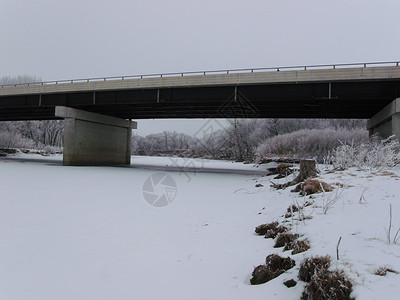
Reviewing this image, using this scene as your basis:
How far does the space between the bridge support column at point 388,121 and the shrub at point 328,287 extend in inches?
667

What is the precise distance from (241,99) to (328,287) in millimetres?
19106

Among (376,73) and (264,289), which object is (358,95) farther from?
(264,289)

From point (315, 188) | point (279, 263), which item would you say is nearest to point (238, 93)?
point (315, 188)

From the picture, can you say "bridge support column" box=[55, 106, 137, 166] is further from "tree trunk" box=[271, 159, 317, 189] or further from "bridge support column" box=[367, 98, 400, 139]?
"bridge support column" box=[367, 98, 400, 139]

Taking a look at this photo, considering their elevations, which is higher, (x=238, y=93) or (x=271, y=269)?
(x=238, y=93)

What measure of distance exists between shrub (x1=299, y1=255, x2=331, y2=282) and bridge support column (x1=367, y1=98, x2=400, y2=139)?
1664 cm

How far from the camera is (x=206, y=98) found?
21125mm

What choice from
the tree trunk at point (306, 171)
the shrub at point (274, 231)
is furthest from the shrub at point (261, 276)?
the tree trunk at point (306, 171)

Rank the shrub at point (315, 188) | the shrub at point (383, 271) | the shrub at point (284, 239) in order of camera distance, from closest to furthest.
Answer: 1. the shrub at point (383, 271)
2. the shrub at point (284, 239)
3. the shrub at point (315, 188)

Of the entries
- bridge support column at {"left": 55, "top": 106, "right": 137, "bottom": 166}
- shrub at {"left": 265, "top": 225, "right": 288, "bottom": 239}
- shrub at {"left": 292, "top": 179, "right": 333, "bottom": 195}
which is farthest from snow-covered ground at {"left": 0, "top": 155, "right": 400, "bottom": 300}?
bridge support column at {"left": 55, "top": 106, "right": 137, "bottom": 166}

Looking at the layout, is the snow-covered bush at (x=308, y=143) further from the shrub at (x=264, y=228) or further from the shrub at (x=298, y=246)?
the shrub at (x=298, y=246)

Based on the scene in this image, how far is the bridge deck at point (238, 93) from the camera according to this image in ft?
56.4

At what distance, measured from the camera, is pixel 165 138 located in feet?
463

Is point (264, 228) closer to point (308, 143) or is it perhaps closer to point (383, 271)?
point (383, 271)
